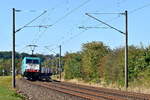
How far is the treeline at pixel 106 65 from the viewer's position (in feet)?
160

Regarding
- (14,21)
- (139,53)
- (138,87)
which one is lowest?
(138,87)

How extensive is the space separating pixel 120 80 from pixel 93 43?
2905 centimetres

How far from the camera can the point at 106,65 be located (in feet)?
193

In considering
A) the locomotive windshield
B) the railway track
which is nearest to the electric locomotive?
the locomotive windshield

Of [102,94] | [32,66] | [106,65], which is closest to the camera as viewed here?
[102,94]

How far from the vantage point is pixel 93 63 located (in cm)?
6919

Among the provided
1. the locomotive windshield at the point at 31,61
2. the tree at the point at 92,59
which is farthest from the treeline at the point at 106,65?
the locomotive windshield at the point at 31,61

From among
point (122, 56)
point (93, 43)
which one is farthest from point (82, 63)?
point (122, 56)

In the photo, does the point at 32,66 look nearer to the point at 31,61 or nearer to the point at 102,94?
the point at 31,61

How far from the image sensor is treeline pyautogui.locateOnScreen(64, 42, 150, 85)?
48.8 metres

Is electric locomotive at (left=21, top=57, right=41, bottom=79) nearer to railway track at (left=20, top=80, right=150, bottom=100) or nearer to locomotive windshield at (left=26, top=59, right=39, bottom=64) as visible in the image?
locomotive windshield at (left=26, top=59, right=39, bottom=64)

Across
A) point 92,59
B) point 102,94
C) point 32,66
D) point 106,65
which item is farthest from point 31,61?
point 102,94

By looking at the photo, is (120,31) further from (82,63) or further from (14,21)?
(82,63)

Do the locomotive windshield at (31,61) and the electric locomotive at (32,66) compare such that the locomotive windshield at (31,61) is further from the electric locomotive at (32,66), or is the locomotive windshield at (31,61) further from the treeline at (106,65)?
the treeline at (106,65)
